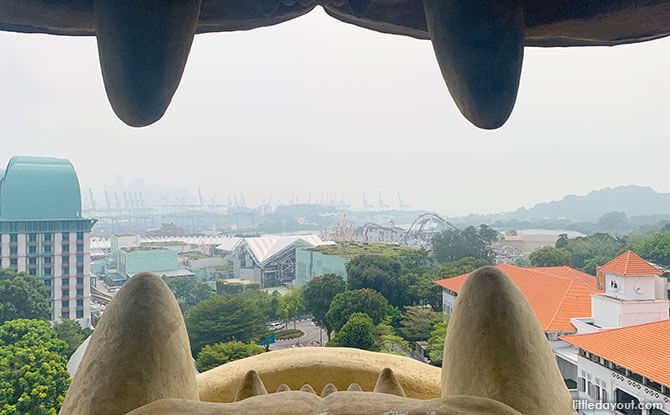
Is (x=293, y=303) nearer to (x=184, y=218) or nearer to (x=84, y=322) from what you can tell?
(x=84, y=322)

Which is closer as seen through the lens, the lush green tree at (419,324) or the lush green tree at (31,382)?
the lush green tree at (31,382)

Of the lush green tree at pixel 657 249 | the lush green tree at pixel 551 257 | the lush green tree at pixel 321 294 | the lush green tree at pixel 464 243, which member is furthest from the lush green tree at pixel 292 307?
the lush green tree at pixel 657 249

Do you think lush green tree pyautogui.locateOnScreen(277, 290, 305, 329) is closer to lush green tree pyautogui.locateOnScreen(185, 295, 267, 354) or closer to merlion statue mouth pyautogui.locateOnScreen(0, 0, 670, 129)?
lush green tree pyautogui.locateOnScreen(185, 295, 267, 354)

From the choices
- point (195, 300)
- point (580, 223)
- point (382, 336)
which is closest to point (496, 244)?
point (580, 223)

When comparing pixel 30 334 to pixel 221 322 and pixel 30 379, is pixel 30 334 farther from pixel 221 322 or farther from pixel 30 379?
pixel 221 322

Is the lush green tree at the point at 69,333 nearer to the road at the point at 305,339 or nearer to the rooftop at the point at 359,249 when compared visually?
the road at the point at 305,339

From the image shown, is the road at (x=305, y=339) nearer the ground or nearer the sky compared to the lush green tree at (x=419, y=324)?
nearer the ground

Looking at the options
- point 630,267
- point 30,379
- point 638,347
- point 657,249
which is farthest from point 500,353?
point 30,379
